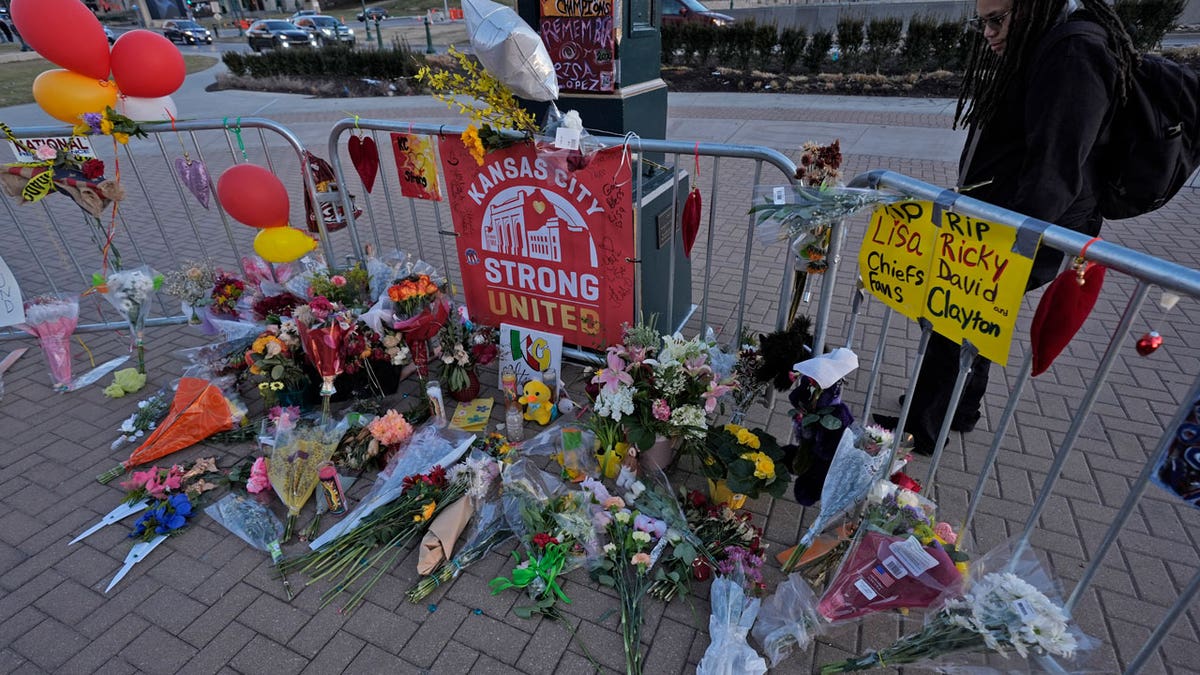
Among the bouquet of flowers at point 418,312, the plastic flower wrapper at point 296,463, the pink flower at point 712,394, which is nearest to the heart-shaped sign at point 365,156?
the bouquet of flowers at point 418,312

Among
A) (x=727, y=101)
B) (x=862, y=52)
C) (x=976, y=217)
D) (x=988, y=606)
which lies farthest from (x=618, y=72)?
(x=862, y=52)

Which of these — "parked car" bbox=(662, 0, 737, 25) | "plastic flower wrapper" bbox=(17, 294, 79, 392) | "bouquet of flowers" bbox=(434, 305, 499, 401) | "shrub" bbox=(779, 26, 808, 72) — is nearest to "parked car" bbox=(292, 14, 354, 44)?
"parked car" bbox=(662, 0, 737, 25)

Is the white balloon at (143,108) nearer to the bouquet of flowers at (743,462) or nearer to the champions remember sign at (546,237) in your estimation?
the champions remember sign at (546,237)

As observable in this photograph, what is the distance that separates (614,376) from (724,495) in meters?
0.79

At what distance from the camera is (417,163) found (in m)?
3.75

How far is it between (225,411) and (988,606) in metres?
3.86

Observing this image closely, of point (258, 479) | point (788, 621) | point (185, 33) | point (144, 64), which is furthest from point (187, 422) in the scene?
point (185, 33)

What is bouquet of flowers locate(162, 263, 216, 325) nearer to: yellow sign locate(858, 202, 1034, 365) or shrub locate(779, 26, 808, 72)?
yellow sign locate(858, 202, 1034, 365)

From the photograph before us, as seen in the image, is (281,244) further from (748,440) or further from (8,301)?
(748,440)

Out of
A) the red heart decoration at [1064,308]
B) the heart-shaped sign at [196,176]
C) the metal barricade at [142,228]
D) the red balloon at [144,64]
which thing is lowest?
the metal barricade at [142,228]

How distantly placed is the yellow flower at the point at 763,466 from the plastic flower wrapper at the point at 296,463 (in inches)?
86.7

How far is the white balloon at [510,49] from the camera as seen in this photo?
2.80 meters

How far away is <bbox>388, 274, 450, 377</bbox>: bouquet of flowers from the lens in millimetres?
3524

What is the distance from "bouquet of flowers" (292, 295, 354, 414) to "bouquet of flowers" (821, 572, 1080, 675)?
308cm
